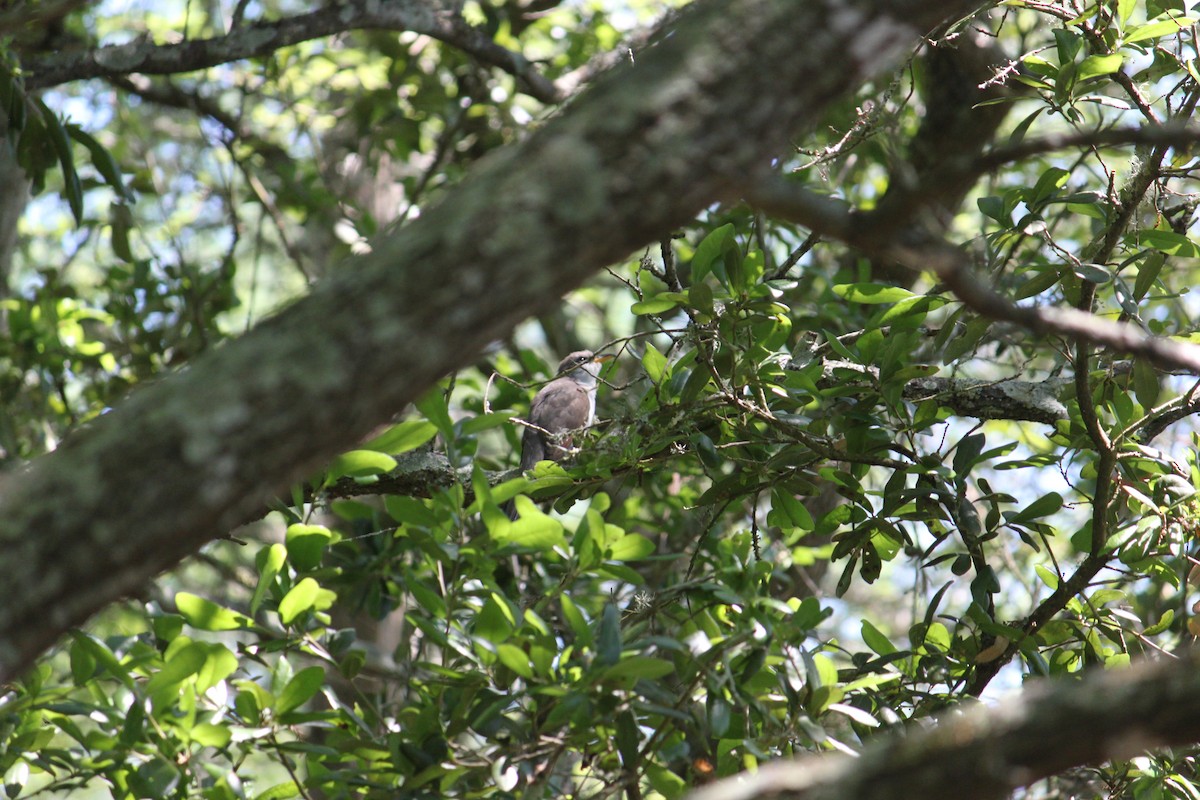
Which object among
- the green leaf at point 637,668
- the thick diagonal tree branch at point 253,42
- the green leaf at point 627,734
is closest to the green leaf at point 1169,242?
the green leaf at point 637,668

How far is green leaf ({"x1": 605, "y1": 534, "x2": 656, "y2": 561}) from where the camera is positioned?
2.33 metres

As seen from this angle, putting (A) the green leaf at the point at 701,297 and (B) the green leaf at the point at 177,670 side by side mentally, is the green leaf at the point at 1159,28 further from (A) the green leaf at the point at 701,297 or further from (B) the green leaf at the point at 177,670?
(B) the green leaf at the point at 177,670

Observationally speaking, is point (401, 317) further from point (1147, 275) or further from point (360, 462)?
point (1147, 275)

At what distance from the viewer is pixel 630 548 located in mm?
2336

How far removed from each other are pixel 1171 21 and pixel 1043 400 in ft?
3.84

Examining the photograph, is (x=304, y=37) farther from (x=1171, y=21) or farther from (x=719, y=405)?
(x=1171, y=21)

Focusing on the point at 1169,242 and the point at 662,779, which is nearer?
the point at 662,779

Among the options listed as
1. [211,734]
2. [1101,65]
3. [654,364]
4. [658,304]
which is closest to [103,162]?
[654,364]

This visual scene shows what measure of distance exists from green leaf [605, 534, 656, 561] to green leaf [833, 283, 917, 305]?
0.86 meters

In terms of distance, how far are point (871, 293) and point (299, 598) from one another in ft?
5.42

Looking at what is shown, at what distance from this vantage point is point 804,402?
2.87m

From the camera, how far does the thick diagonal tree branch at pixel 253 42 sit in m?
4.09

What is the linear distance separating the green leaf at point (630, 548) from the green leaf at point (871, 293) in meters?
0.86

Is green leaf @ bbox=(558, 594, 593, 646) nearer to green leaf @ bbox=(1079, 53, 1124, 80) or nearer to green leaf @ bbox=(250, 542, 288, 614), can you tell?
green leaf @ bbox=(250, 542, 288, 614)
